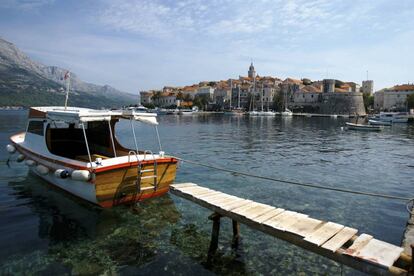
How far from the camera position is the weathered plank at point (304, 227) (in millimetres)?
7184

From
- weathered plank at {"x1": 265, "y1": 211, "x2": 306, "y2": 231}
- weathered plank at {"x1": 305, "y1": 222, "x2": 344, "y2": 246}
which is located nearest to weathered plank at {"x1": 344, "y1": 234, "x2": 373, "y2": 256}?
weathered plank at {"x1": 305, "y1": 222, "x2": 344, "y2": 246}

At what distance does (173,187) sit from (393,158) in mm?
23930

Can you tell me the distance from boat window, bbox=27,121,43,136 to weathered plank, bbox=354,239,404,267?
1369cm

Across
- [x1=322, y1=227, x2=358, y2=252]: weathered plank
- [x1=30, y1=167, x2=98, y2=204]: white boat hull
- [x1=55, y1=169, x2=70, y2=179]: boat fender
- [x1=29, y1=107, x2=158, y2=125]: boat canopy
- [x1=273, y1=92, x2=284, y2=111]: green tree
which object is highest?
[x1=273, y1=92, x2=284, y2=111]: green tree

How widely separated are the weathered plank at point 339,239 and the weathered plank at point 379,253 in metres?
0.44

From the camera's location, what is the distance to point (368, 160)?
26.6 m

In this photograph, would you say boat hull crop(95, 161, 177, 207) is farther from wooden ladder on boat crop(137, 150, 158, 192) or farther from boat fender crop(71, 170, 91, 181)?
boat fender crop(71, 170, 91, 181)

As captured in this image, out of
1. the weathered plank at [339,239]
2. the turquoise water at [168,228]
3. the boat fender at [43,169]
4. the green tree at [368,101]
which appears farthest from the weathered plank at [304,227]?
the green tree at [368,101]

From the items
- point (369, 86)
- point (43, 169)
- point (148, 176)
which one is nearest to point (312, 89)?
point (369, 86)

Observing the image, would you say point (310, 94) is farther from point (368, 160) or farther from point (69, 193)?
point (69, 193)

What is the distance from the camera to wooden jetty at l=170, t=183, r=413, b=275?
19.5ft

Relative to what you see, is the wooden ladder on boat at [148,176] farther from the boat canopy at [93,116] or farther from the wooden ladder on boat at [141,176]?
the boat canopy at [93,116]

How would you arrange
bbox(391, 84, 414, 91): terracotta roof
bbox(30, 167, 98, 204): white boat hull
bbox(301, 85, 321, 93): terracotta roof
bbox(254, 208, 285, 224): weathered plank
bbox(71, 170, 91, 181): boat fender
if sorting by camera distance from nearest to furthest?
bbox(254, 208, 285, 224): weathered plank
bbox(71, 170, 91, 181): boat fender
bbox(30, 167, 98, 204): white boat hull
bbox(391, 84, 414, 91): terracotta roof
bbox(301, 85, 321, 93): terracotta roof

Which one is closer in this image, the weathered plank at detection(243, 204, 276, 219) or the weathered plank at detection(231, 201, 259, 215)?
the weathered plank at detection(243, 204, 276, 219)
